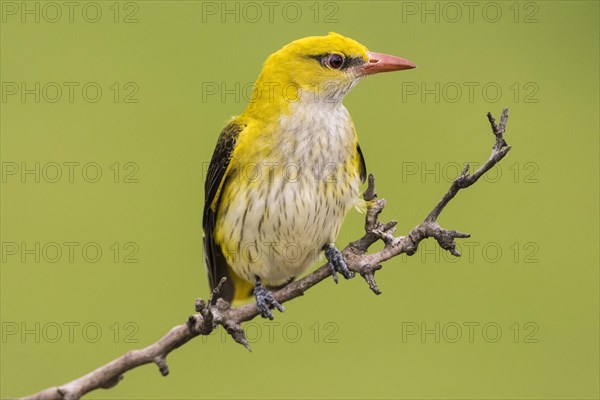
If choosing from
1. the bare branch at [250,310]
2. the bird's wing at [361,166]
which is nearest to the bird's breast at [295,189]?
the bird's wing at [361,166]

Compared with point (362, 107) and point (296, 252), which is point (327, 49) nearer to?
point (296, 252)

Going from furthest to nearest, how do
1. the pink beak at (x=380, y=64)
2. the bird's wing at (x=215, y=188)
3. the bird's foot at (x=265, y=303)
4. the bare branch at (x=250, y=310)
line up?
1. the bird's wing at (x=215, y=188)
2. the pink beak at (x=380, y=64)
3. the bird's foot at (x=265, y=303)
4. the bare branch at (x=250, y=310)

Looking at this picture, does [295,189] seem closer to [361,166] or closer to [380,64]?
[361,166]

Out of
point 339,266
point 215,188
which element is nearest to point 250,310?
point 339,266

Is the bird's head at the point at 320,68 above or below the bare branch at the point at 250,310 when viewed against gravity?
above

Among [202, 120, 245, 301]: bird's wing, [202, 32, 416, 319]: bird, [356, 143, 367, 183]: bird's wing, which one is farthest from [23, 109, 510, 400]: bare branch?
[356, 143, 367, 183]: bird's wing

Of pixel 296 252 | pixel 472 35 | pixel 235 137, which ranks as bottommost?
pixel 296 252

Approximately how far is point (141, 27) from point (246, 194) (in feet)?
10.0

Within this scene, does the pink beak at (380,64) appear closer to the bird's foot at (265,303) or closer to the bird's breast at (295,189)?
the bird's breast at (295,189)

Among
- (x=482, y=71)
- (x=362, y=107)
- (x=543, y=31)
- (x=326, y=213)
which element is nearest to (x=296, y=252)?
(x=326, y=213)

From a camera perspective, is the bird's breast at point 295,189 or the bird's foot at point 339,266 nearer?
the bird's foot at point 339,266

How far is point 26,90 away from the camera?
6.28 metres

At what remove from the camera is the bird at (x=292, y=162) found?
4035 mm

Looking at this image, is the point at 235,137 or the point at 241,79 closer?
the point at 235,137
